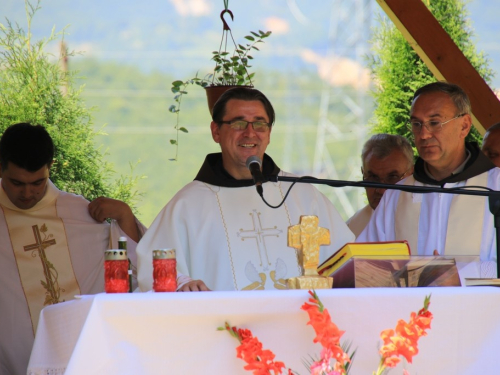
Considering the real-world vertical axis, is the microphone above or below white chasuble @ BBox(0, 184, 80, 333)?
above

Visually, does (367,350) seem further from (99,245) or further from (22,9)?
(22,9)

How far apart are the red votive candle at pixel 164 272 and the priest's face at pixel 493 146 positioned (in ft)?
10.8

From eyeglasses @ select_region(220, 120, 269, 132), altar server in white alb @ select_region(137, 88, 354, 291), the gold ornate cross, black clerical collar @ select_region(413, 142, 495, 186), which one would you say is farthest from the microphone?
black clerical collar @ select_region(413, 142, 495, 186)

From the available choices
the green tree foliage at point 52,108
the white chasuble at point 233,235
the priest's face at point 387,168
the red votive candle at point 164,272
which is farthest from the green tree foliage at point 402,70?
the red votive candle at point 164,272

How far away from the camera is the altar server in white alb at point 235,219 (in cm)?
421

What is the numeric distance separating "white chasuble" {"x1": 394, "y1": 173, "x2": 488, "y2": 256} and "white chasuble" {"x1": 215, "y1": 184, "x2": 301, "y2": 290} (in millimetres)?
763

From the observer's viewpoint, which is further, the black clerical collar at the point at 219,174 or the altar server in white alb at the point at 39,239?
the altar server in white alb at the point at 39,239

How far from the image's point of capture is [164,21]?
40.4 ft

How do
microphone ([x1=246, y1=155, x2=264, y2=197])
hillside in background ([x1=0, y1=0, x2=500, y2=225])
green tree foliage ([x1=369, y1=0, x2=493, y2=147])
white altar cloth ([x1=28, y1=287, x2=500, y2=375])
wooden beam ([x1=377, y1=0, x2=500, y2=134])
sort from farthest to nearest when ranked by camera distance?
hillside in background ([x1=0, y1=0, x2=500, y2=225]), green tree foliage ([x1=369, y1=0, x2=493, y2=147]), wooden beam ([x1=377, y1=0, x2=500, y2=134]), microphone ([x1=246, y1=155, x2=264, y2=197]), white altar cloth ([x1=28, y1=287, x2=500, y2=375])

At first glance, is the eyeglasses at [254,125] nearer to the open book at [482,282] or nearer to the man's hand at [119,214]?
the man's hand at [119,214]

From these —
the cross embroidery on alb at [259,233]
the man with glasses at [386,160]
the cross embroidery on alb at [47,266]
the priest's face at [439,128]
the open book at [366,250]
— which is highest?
the priest's face at [439,128]

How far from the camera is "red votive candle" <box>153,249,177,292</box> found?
2.95m

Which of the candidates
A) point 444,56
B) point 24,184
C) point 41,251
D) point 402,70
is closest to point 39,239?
point 41,251

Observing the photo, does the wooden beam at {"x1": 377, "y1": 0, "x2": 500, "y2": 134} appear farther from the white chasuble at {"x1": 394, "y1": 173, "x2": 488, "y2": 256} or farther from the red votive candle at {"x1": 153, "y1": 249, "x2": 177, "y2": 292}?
the red votive candle at {"x1": 153, "y1": 249, "x2": 177, "y2": 292}
